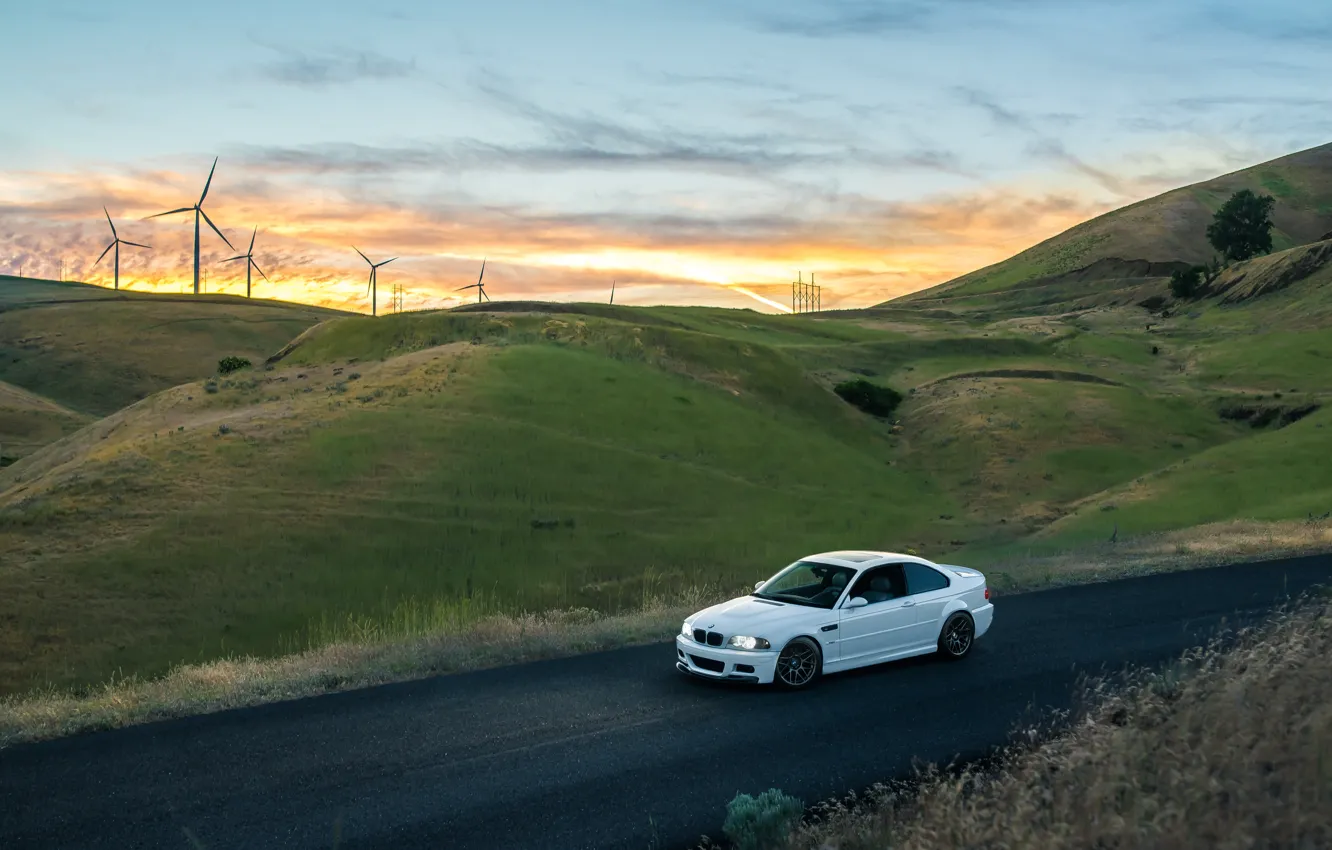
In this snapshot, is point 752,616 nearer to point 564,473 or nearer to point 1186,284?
point 564,473

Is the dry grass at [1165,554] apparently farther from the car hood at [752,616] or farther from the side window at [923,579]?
the car hood at [752,616]

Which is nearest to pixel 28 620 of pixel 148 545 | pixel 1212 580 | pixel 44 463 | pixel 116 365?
pixel 148 545

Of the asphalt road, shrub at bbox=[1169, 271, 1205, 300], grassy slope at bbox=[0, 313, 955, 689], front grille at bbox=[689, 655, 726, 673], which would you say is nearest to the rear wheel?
the asphalt road

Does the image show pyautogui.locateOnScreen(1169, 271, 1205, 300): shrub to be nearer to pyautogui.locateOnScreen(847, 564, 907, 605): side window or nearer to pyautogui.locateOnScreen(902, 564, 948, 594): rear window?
pyautogui.locateOnScreen(902, 564, 948, 594): rear window

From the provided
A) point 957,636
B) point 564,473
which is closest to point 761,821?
point 957,636

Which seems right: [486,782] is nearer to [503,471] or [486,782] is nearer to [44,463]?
[503,471]

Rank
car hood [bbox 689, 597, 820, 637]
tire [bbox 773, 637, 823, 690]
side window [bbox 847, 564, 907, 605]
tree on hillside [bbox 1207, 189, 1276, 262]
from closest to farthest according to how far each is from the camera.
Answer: tire [bbox 773, 637, 823, 690] → car hood [bbox 689, 597, 820, 637] → side window [bbox 847, 564, 907, 605] → tree on hillside [bbox 1207, 189, 1276, 262]

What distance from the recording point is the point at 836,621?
1491cm

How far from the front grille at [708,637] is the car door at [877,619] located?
63.0 inches

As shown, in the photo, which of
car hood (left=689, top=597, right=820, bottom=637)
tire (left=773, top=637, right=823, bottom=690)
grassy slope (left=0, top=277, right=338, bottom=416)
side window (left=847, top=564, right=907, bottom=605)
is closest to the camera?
tire (left=773, top=637, right=823, bottom=690)

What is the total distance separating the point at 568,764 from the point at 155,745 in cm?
453

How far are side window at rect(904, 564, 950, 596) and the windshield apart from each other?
1.00 metres

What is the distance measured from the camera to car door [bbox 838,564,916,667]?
1509 centimetres

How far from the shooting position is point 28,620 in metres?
27.5
